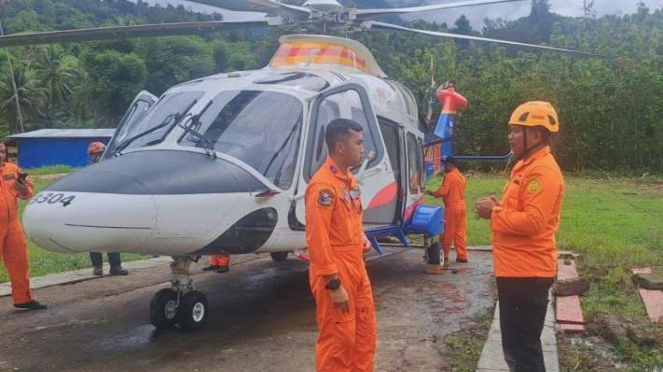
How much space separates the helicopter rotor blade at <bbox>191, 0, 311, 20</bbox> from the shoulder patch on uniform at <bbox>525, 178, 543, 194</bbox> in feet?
12.0

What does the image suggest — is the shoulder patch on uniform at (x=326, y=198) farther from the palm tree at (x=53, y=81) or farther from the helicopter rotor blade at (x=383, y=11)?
the palm tree at (x=53, y=81)

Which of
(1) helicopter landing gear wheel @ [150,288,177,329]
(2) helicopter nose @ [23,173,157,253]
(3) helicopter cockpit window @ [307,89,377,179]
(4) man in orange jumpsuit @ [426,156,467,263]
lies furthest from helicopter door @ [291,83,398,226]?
(2) helicopter nose @ [23,173,157,253]

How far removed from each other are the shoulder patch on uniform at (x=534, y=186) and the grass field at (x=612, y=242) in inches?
69.1

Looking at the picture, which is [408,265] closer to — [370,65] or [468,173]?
[370,65]

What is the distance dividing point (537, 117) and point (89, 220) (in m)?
2.83

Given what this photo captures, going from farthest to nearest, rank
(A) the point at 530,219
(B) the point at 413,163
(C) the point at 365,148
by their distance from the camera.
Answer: (B) the point at 413,163, (C) the point at 365,148, (A) the point at 530,219

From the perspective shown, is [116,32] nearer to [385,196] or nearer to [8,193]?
[8,193]

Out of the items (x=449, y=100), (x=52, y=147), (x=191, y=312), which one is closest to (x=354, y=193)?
(x=191, y=312)

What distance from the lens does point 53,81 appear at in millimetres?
58094

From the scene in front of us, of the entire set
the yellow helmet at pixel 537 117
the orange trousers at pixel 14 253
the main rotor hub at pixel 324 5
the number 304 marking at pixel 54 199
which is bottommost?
the orange trousers at pixel 14 253

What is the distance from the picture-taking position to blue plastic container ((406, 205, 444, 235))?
27.4 ft

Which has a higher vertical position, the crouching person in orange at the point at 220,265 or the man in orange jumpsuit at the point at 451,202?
the man in orange jumpsuit at the point at 451,202

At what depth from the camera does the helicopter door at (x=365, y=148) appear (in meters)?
6.21

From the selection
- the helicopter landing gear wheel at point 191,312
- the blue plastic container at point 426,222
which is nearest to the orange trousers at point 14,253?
the helicopter landing gear wheel at point 191,312
